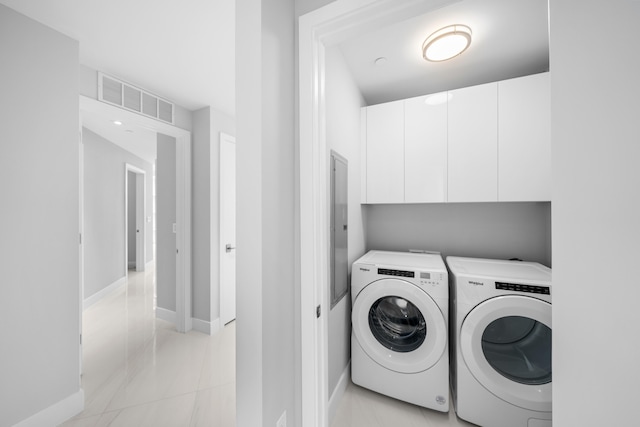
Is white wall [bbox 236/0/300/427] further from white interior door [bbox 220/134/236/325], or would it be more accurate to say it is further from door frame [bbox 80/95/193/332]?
door frame [bbox 80/95/193/332]

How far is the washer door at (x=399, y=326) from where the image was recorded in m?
1.60

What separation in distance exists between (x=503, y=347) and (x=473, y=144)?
4.79 ft

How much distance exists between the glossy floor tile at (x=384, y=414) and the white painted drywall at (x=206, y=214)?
5.54 ft

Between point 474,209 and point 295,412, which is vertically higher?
point 474,209

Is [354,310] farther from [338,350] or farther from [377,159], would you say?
[377,159]

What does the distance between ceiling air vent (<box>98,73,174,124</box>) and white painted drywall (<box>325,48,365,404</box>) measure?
1803 millimetres

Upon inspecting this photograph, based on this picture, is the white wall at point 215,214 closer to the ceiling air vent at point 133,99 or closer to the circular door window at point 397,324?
the ceiling air vent at point 133,99

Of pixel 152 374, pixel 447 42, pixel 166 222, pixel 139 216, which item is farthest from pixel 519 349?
pixel 139 216

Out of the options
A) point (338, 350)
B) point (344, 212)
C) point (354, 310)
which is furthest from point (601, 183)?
point (338, 350)

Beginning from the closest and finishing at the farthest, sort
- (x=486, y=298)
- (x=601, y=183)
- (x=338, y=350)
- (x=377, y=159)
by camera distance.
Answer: (x=601, y=183)
(x=486, y=298)
(x=338, y=350)
(x=377, y=159)

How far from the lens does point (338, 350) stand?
1.74 m

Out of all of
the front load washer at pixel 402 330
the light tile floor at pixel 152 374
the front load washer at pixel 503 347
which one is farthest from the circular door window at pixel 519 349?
the light tile floor at pixel 152 374

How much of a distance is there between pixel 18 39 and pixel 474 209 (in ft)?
11.2

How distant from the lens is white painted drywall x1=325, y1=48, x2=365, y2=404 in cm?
158
